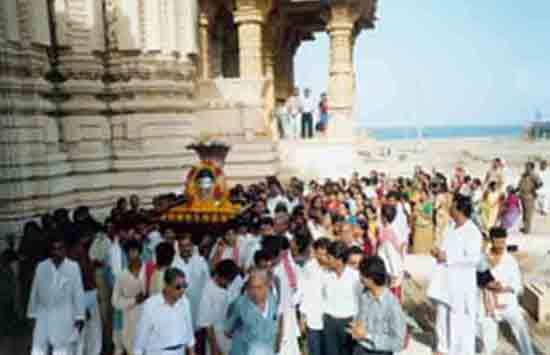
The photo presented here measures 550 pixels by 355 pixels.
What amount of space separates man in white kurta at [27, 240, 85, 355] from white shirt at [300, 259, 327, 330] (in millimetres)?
1985

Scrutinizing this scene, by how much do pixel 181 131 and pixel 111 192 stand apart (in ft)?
5.95

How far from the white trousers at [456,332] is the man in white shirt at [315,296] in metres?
1.27

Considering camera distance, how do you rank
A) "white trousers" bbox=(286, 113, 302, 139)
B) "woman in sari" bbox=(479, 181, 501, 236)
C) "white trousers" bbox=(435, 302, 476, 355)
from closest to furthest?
"white trousers" bbox=(435, 302, 476, 355)
"woman in sari" bbox=(479, 181, 501, 236)
"white trousers" bbox=(286, 113, 302, 139)

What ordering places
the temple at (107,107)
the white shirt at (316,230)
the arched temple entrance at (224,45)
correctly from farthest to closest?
the arched temple entrance at (224,45)
the temple at (107,107)
the white shirt at (316,230)

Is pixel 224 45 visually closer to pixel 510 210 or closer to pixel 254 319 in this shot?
pixel 510 210

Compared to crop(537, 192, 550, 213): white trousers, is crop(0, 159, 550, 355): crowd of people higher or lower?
higher

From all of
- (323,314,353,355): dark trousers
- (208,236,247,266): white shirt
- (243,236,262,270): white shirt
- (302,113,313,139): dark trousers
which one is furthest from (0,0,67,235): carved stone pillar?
(302,113,313,139): dark trousers

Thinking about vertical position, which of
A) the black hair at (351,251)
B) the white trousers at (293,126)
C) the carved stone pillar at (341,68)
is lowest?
the black hair at (351,251)

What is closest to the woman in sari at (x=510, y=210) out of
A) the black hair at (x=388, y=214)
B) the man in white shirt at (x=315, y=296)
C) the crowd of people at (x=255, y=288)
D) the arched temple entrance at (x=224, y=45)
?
the crowd of people at (x=255, y=288)

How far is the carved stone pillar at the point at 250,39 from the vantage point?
1588 centimetres

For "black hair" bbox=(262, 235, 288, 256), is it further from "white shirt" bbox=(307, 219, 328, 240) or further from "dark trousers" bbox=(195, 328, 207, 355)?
"white shirt" bbox=(307, 219, 328, 240)

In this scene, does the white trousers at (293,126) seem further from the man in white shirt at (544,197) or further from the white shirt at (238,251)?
the white shirt at (238,251)

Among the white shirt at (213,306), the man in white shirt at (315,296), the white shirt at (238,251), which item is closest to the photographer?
the white shirt at (213,306)

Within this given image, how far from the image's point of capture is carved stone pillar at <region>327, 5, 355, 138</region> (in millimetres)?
15898
